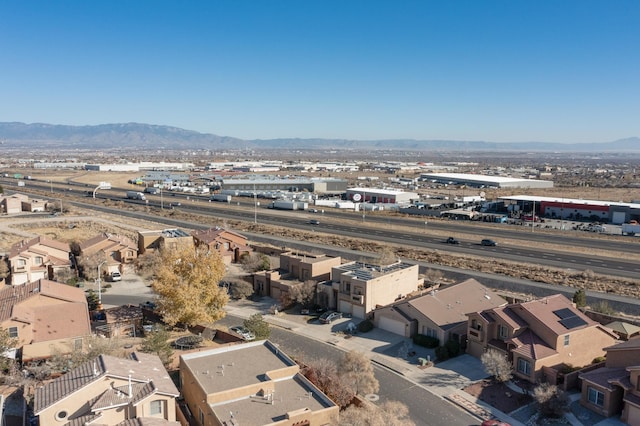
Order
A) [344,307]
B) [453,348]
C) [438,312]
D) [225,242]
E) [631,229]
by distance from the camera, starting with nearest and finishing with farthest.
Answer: [453,348]
[438,312]
[344,307]
[225,242]
[631,229]

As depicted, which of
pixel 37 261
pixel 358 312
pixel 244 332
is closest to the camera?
pixel 244 332

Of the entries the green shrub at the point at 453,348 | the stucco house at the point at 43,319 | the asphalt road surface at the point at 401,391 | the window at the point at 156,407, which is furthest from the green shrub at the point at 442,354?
the stucco house at the point at 43,319

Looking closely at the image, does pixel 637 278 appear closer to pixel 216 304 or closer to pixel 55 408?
pixel 216 304

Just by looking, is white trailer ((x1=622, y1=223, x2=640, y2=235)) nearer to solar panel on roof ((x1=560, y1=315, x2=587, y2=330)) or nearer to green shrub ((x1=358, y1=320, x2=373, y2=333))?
solar panel on roof ((x1=560, y1=315, x2=587, y2=330))

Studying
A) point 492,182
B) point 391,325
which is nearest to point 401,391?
point 391,325

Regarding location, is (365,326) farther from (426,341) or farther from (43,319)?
(43,319)

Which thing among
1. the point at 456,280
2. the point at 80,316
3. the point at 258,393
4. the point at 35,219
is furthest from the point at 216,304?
the point at 35,219
